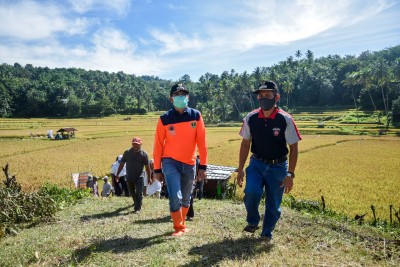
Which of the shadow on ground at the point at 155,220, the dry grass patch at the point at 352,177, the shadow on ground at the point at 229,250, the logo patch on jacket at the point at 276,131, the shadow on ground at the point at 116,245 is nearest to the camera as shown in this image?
the shadow on ground at the point at 229,250

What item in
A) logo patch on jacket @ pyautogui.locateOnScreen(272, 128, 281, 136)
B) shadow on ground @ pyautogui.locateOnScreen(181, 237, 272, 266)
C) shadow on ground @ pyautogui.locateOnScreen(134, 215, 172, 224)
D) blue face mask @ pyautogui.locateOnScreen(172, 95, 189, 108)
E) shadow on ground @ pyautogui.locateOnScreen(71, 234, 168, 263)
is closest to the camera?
shadow on ground @ pyautogui.locateOnScreen(181, 237, 272, 266)

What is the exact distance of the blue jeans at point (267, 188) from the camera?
181 inches

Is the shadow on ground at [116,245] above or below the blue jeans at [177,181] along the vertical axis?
below

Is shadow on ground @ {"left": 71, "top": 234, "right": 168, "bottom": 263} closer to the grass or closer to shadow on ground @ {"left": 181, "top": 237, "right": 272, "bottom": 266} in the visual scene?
the grass

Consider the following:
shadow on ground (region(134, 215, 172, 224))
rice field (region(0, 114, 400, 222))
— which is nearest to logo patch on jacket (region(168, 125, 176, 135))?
shadow on ground (region(134, 215, 172, 224))

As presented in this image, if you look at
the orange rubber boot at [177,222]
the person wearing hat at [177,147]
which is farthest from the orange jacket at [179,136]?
the orange rubber boot at [177,222]

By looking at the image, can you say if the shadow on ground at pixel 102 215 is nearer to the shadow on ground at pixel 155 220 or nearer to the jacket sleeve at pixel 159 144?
the shadow on ground at pixel 155 220

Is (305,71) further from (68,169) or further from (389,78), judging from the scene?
(68,169)

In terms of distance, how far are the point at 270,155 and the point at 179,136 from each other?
1.44 meters

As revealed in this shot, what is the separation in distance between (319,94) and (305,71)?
11650 millimetres

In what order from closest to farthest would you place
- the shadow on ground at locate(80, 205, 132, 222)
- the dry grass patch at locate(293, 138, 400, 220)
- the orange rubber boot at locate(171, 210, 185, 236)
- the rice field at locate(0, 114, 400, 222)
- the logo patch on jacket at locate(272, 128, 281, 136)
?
the logo patch on jacket at locate(272, 128, 281, 136) → the orange rubber boot at locate(171, 210, 185, 236) → the shadow on ground at locate(80, 205, 132, 222) → the dry grass patch at locate(293, 138, 400, 220) → the rice field at locate(0, 114, 400, 222)

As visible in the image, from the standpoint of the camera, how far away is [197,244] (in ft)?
14.5

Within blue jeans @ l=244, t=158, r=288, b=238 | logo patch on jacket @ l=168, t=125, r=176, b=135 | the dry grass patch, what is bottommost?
the dry grass patch

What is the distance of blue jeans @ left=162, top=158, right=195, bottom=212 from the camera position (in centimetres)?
491
